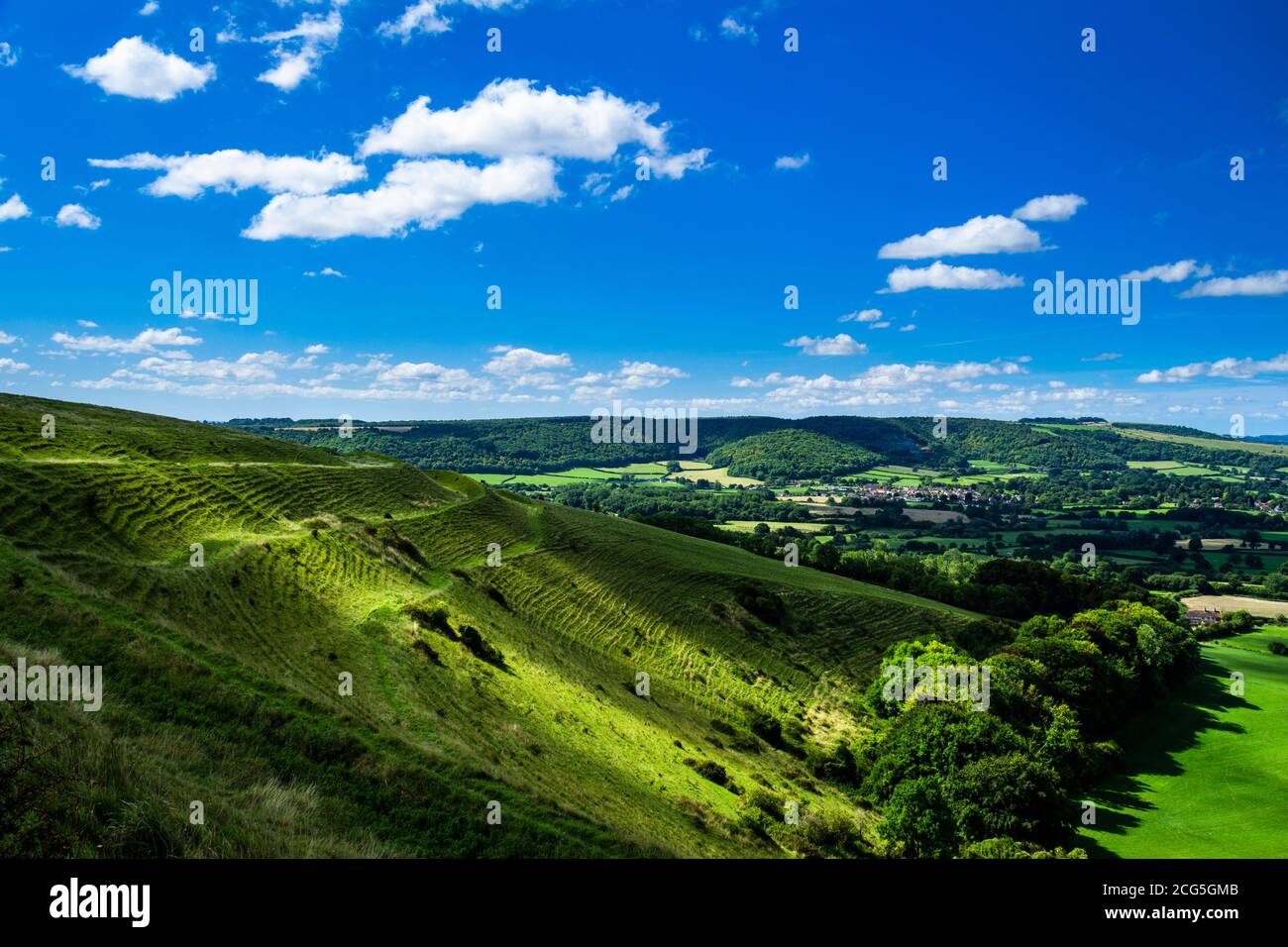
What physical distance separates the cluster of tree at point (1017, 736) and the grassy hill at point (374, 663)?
408 cm

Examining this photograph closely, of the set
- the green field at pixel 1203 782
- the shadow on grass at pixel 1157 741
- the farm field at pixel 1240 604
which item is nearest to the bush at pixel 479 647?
the shadow on grass at pixel 1157 741

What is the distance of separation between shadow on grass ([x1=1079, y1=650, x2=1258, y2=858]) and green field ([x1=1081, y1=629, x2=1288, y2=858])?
0.07m

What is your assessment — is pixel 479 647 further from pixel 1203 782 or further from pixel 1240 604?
pixel 1240 604

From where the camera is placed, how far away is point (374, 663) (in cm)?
3177

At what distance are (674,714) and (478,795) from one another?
99.3 feet

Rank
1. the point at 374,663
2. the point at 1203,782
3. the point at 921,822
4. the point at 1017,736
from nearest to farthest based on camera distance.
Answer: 1. the point at 374,663
2. the point at 921,822
3. the point at 1017,736
4. the point at 1203,782

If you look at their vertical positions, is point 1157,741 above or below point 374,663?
below

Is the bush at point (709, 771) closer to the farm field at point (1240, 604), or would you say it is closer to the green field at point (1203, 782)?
the green field at point (1203, 782)

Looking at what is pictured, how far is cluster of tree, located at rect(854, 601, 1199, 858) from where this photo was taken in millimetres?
36625

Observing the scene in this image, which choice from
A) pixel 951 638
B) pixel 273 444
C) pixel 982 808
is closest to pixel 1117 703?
pixel 951 638

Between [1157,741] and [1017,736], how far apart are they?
3059cm

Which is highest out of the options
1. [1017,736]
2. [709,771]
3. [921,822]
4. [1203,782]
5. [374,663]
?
[374,663]

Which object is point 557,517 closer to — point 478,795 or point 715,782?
point 715,782

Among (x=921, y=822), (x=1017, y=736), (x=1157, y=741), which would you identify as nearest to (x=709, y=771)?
(x=921, y=822)
